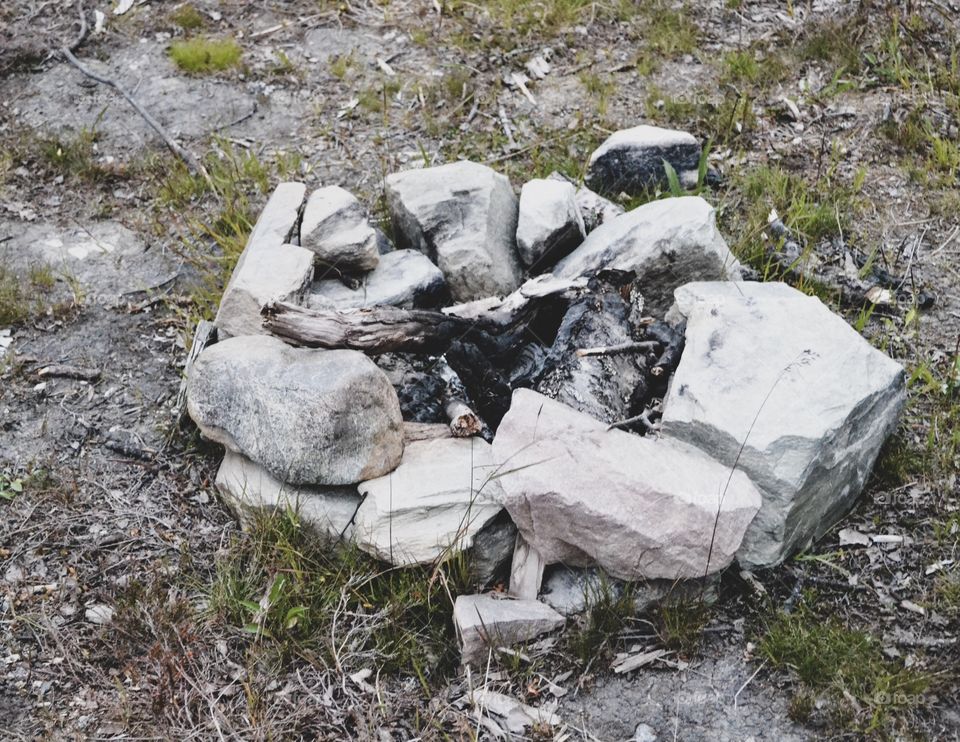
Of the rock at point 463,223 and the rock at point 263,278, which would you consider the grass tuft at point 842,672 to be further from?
the rock at point 263,278

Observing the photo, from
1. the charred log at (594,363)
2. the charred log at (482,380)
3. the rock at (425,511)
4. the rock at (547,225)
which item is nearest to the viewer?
the rock at (425,511)

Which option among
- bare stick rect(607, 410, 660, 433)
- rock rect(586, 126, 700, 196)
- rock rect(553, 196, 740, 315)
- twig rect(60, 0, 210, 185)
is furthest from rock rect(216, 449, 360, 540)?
rock rect(586, 126, 700, 196)

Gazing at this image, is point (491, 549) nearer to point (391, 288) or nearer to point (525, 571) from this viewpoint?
point (525, 571)

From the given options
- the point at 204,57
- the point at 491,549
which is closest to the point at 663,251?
the point at 491,549

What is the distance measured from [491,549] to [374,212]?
2225 millimetres

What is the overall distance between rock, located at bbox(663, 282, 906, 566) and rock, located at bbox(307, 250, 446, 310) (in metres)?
1.13

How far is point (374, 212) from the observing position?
4.75 m

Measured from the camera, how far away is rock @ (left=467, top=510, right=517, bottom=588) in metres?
3.17

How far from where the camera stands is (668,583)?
3.05m

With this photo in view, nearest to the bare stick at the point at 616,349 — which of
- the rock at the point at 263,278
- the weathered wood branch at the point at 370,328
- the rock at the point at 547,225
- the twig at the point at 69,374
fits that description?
the weathered wood branch at the point at 370,328

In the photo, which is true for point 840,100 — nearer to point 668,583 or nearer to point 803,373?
point 803,373

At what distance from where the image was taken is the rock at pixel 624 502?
292 cm

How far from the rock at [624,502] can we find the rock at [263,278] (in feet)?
3.95

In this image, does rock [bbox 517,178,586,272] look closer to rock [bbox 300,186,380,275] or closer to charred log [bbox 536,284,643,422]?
charred log [bbox 536,284,643,422]
